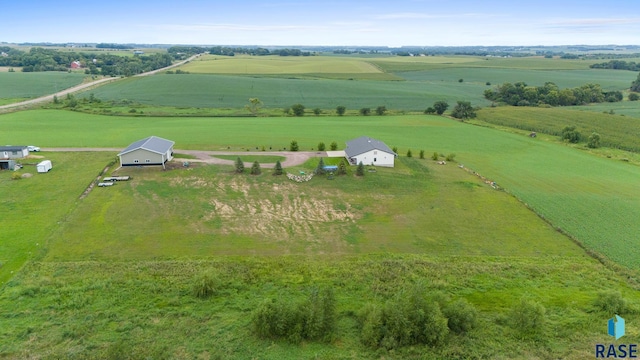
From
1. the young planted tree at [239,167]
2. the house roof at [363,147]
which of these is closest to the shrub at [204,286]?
the young planted tree at [239,167]

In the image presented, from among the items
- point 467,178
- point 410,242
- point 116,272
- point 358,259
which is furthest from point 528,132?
point 116,272

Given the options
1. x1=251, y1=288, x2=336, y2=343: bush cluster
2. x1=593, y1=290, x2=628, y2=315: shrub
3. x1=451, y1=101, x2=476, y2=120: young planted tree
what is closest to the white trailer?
x1=251, y1=288, x2=336, y2=343: bush cluster

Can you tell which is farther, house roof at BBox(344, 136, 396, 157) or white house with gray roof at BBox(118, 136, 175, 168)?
house roof at BBox(344, 136, 396, 157)

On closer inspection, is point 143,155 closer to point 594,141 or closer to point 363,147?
point 363,147

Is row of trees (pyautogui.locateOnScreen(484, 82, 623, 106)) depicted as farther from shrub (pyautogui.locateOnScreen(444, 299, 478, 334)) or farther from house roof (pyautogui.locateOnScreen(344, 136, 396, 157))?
shrub (pyautogui.locateOnScreen(444, 299, 478, 334))

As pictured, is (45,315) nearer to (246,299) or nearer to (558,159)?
(246,299)

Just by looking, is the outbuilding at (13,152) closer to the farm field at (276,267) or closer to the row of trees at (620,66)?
the farm field at (276,267)
